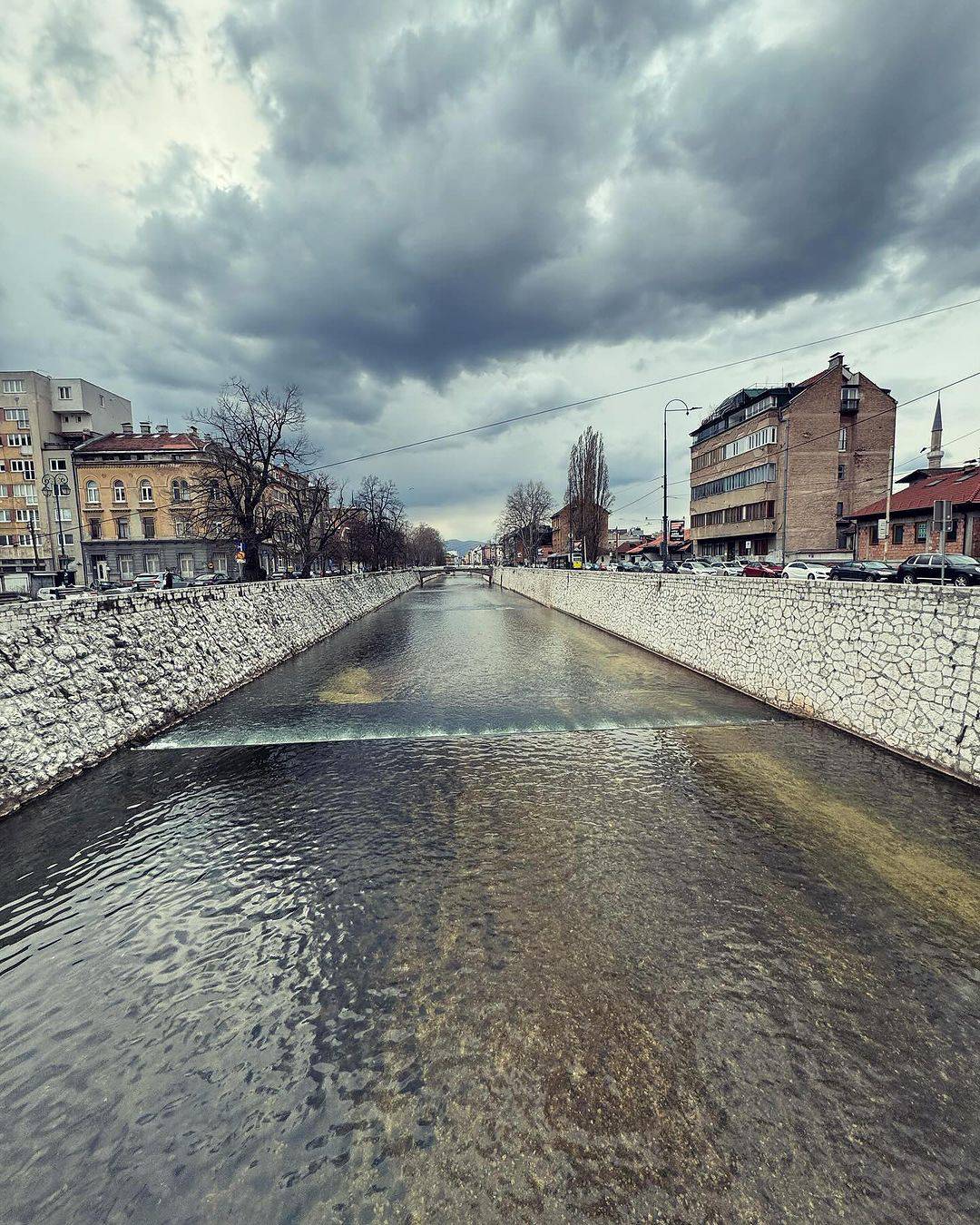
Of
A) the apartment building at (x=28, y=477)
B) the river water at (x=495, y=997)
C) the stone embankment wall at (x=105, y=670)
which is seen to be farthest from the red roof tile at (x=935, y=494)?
→ the apartment building at (x=28, y=477)

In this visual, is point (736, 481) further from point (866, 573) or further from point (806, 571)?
point (866, 573)

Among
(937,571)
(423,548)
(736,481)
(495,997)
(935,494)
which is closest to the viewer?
(495,997)

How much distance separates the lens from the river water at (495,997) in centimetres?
315

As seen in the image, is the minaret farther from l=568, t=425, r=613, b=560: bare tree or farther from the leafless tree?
the leafless tree

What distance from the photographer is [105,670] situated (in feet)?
37.2

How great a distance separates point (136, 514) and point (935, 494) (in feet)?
244

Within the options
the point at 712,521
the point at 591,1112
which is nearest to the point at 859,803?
the point at 591,1112

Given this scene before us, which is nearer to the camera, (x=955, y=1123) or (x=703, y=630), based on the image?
(x=955, y=1123)

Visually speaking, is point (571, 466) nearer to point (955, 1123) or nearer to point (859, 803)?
point (859, 803)

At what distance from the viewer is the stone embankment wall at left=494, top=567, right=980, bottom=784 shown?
8.68 m

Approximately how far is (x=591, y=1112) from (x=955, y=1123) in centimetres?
225

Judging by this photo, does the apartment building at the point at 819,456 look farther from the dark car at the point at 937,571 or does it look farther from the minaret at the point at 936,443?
the dark car at the point at 937,571

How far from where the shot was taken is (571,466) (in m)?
60.8

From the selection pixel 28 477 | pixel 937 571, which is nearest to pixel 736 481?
pixel 937 571
